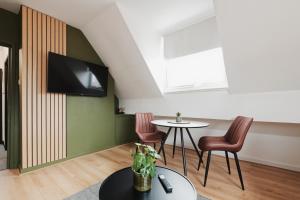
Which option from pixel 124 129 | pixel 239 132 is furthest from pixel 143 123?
pixel 239 132

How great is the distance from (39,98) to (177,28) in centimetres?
280

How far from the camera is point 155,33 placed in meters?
3.28

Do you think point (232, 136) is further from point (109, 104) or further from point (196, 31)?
point (109, 104)

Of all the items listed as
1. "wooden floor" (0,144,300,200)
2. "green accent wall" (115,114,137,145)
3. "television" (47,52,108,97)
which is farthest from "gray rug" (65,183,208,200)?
"green accent wall" (115,114,137,145)

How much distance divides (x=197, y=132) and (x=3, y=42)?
3769 mm

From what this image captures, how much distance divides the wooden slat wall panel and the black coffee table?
188cm

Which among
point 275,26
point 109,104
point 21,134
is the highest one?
point 275,26

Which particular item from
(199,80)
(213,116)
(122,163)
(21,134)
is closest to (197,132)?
(213,116)

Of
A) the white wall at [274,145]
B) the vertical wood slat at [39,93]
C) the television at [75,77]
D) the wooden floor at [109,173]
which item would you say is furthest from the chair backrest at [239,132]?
the vertical wood slat at [39,93]

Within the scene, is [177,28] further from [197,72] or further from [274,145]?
[274,145]

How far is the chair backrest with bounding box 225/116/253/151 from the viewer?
1947 mm

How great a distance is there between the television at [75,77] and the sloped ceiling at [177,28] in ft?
1.40

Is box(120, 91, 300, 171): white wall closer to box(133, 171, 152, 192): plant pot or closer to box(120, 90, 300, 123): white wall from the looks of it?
box(120, 90, 300, 123): white wall

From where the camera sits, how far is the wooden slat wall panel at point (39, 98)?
242 cm
